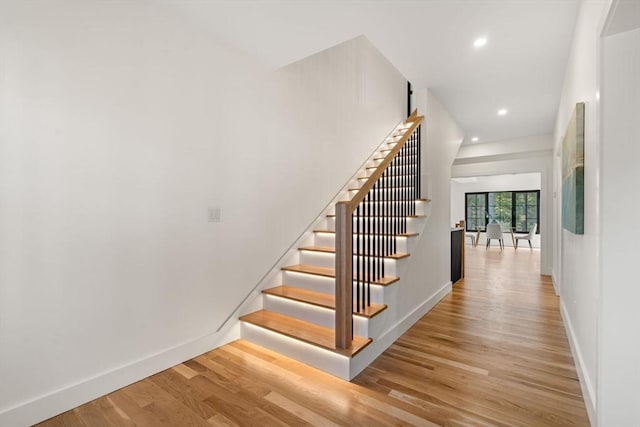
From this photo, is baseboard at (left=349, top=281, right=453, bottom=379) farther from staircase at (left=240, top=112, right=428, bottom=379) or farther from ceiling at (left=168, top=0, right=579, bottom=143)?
ceiling at (left=168, top=0, right=579, bottom=143)

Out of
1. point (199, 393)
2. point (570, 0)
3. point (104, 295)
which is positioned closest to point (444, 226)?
point (570, 0)

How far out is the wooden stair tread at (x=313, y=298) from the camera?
98.7 inches

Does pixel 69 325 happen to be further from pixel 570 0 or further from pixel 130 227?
pixel 570 0

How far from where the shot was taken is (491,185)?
11.8m

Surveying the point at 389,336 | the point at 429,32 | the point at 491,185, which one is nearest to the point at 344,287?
the point at 389,336

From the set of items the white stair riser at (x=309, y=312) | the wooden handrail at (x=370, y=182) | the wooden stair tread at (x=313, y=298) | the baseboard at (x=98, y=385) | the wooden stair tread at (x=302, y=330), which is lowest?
the baseboard at (x=98, y=385)

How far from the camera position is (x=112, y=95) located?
2039mm

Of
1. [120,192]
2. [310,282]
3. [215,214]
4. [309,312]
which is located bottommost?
[309,312]

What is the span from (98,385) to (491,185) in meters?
13.0

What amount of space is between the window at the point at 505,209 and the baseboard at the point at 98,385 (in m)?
12.0

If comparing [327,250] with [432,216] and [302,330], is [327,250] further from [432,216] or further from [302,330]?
[432,216]

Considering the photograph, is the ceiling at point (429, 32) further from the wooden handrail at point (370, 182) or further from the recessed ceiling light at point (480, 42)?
the wooden handrail at point (370, 182)

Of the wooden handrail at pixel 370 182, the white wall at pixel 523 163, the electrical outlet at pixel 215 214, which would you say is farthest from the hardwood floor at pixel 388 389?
the white wall at pixel 523 163

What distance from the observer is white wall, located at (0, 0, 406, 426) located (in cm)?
171
